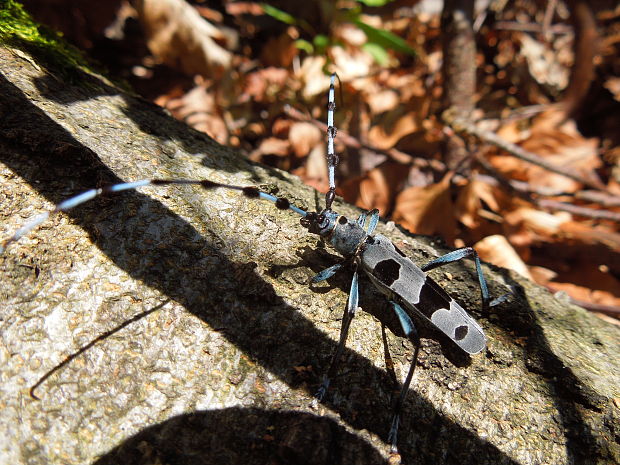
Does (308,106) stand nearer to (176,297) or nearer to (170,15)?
(170,15)

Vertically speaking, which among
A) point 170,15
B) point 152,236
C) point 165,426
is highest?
point 170,15

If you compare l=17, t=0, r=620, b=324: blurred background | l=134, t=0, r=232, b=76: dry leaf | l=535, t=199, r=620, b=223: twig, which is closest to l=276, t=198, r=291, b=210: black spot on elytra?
l=17, t=0, r=620, b=324: blurred background

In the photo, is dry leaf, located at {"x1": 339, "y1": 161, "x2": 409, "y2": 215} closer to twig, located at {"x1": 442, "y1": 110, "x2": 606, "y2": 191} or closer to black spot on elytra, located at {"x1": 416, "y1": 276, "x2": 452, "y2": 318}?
twig, located at {"x1": 442, "y1": 110, "x2": 606, "y2": 191}

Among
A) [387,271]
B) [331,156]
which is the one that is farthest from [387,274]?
[331,156]

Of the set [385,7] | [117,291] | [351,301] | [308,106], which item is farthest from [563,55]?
[117,291]

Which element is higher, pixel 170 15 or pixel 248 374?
pixel 170 15

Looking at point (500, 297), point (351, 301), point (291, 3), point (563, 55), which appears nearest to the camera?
point (351, 301)
